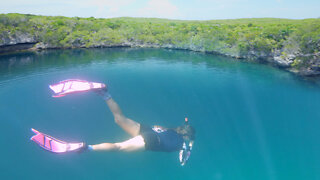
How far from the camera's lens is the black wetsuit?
9305mm

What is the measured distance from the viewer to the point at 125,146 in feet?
28.9

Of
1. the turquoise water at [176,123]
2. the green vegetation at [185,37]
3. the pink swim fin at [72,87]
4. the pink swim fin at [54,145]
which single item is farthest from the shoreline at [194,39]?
the pink swim fin at [54,145]

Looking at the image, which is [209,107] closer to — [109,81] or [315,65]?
[109,81]

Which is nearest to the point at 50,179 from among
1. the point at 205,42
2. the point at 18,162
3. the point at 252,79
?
the point at 18,162

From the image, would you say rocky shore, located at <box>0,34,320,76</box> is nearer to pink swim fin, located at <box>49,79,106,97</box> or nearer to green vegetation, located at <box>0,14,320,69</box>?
green vegetation, located at <box>0,14,320,69</box>

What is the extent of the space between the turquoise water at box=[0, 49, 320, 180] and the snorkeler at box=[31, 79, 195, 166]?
7.01 ft

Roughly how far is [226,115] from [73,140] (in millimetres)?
12688

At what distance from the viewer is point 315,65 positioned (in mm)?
28438

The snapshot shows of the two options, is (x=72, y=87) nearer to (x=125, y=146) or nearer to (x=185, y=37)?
(x=125, y=146)

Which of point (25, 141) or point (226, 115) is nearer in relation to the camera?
point (25, 141)

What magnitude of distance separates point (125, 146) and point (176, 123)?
7.03m

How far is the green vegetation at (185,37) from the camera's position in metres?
32.6

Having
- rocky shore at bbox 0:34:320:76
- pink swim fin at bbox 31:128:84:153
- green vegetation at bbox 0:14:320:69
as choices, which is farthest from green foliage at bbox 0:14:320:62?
pink swim fin at bbox 31:128:84:153

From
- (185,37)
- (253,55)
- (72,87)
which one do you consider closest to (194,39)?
(185,37)
